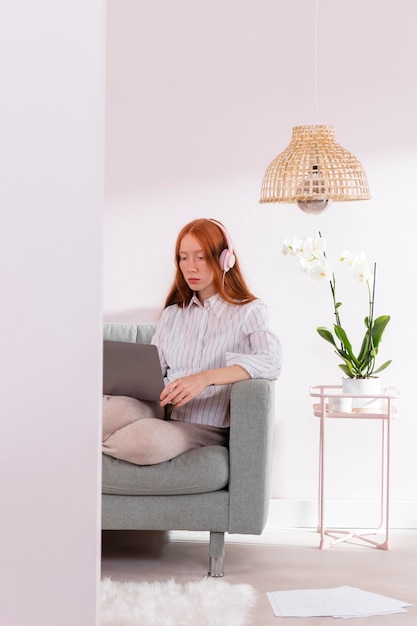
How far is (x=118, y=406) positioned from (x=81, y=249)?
7.46 feet

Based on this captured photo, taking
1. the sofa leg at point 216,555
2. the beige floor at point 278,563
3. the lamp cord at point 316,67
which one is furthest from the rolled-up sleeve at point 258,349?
the lamp cord at point 316,67

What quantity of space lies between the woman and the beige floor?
0.41 metres

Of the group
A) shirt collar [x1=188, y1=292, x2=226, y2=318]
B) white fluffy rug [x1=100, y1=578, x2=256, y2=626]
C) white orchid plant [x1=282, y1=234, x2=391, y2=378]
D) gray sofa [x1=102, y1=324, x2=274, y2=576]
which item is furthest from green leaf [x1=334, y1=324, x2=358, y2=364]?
white fluffy rug [x1=100, y1=578, x2=256, y2=626]

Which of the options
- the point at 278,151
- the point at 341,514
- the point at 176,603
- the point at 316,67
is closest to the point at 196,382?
the point at 176,603

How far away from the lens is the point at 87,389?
2.71 ft

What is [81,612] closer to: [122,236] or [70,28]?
[70,28]

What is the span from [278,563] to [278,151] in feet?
5.25

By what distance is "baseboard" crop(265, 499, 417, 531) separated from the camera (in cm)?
361

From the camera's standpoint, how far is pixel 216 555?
9.58 feet

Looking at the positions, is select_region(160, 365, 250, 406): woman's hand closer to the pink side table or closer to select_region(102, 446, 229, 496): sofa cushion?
select_region(102, 446, 229, 496): sofa cushion

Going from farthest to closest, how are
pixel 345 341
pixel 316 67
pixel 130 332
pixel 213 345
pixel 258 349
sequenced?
pixel 316 67 < pixel 130 332 < pixel 345 341 < pixel 213 345 < pixel 258 349

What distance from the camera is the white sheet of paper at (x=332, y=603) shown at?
254 centimetres

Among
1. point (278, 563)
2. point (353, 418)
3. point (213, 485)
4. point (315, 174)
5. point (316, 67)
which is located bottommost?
point (278, 563)

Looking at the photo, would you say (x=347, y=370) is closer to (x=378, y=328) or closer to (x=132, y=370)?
(x=378, y=328)
